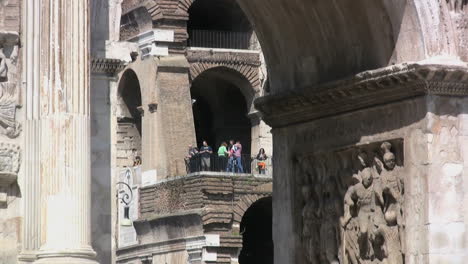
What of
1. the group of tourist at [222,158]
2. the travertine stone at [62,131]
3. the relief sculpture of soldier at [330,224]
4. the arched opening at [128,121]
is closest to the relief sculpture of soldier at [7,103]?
the travertine stone at [62,131]

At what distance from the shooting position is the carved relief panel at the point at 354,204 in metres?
26.8

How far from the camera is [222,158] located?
58188 mm

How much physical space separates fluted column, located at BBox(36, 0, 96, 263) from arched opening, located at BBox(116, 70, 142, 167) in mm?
37266

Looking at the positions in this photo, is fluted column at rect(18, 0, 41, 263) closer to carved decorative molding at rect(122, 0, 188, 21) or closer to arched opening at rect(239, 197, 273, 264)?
carved decorative molding at rect(122, 0, 188, 21)

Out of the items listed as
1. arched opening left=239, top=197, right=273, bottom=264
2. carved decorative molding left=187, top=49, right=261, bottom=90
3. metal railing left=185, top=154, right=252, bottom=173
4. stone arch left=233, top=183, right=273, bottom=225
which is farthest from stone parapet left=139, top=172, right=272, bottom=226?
carved decorative molding left=187, top=49, right=261, bottom=90

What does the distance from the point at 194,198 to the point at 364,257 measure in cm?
2953

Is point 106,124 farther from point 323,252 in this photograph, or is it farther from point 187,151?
point 187,151

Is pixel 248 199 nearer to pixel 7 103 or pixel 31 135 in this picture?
pixel 7 103

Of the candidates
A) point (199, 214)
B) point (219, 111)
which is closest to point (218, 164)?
point (199, 214)

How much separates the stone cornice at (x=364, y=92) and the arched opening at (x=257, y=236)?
30627mm

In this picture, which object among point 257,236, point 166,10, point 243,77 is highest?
point 166,10

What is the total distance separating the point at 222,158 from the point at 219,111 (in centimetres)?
552

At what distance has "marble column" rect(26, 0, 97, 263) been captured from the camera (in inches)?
891

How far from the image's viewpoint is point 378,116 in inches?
1062
